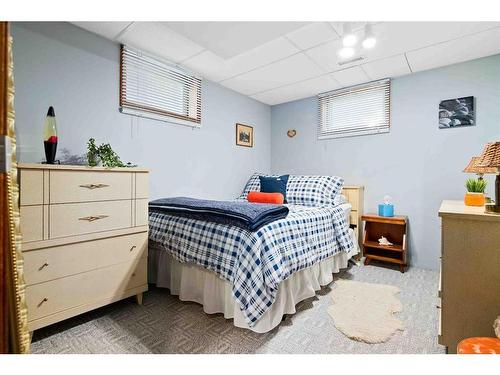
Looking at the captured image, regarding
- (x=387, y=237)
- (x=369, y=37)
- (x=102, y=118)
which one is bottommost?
(x=387, y=237)

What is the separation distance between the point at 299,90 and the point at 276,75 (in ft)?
2.03

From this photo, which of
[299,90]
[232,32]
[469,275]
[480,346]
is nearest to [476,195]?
[469,275]

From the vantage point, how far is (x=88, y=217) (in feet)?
5.40

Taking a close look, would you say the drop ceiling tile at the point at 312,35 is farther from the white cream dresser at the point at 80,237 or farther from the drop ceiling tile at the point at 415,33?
the white cream dresser at the point at 80,237

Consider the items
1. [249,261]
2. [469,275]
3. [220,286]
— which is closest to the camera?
[469,275]

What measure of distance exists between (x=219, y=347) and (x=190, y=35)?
7.77ft

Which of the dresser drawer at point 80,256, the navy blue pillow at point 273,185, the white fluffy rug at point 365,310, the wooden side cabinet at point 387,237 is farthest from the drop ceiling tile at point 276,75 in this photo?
the white fluffy rug at point 365,310

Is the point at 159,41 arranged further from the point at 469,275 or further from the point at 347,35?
the point at 469,275

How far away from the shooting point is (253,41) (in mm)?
2219

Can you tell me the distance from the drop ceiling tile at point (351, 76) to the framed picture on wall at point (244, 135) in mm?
1363

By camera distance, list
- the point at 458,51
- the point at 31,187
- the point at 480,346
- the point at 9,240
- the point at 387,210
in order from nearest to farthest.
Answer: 1. the point at 9,240
2. the point at 480,346
3. the point at 31,187
4. the point at 458,51
5. the point at 387,210

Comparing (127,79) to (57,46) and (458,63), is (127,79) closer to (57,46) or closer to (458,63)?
(57,46)

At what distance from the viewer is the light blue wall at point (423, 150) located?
8.31 feet

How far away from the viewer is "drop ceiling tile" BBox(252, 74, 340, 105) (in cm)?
313
